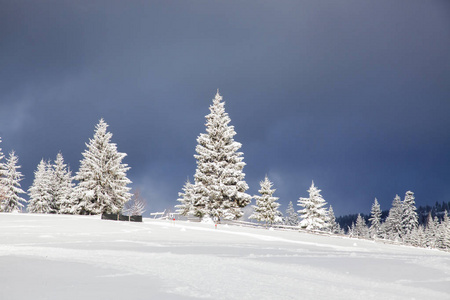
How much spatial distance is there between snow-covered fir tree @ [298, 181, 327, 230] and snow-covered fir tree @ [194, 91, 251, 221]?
584 inches

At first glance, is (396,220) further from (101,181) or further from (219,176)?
(101,181)

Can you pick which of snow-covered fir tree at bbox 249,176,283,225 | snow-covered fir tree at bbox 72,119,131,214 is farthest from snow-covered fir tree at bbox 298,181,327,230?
snow-covered fir tree at bbox 72,119,131,214

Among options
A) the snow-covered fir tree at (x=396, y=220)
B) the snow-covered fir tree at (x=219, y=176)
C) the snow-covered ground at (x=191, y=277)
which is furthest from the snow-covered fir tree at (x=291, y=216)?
the snow-covered ground at (x=191, y=277)

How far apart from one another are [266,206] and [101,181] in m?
21.2

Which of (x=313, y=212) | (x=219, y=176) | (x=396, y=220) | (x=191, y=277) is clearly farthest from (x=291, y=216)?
(x=191, y=277)

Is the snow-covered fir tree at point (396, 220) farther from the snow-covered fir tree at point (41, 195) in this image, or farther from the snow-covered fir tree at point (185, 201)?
the snow-covered fir tree at point (41, 195)

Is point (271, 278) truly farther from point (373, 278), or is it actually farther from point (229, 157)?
point (229, 157)

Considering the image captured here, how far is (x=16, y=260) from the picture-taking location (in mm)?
10188

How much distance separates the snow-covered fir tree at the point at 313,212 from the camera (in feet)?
151

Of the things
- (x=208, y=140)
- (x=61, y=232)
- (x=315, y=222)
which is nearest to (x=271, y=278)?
(x=61, y=232)

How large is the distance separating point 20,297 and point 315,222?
141 feet

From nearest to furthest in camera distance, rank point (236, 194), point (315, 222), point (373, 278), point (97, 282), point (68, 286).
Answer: point (68, 286) < point (97, 282) < point (373, 278) < point (236, 194) < point (315, 222)

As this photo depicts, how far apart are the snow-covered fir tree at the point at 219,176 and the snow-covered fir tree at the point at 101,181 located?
10.5 m

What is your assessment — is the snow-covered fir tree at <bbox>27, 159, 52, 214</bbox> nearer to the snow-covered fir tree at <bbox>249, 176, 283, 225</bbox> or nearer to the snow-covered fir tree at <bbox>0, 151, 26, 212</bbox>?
the snow-covered fir tree at <bbox>0, 151, 26, 212</bbox>
